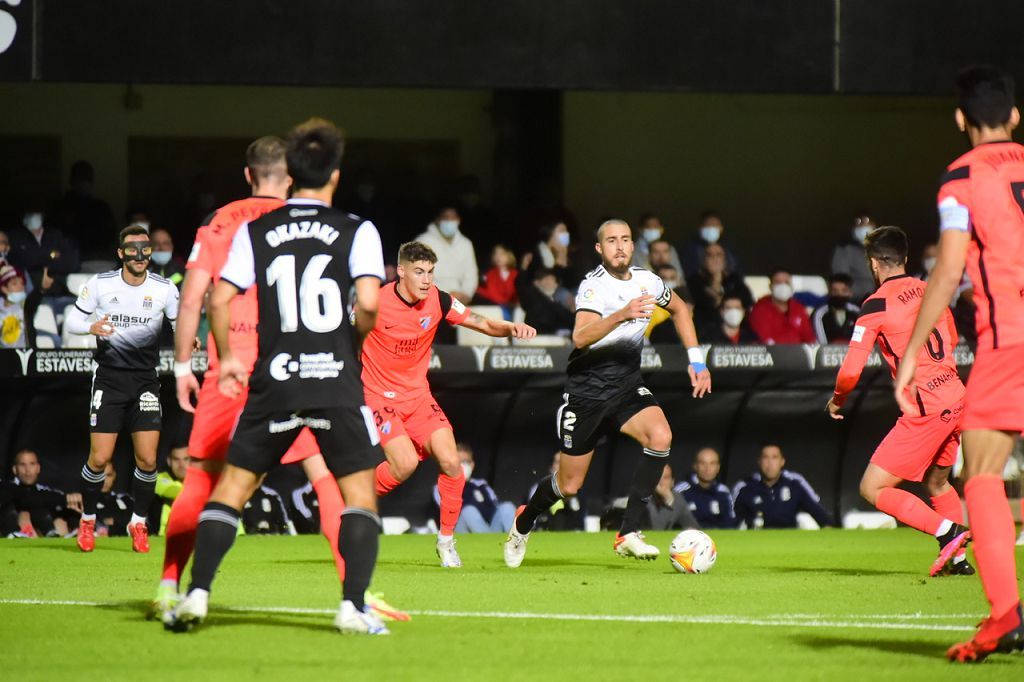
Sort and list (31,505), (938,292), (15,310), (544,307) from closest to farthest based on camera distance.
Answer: (938,292) → (31,505) → (15,310) → (544,307)

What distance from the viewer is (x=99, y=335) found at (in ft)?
38.2

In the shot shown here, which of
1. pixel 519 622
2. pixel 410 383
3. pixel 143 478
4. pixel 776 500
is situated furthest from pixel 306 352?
pixel 776 500

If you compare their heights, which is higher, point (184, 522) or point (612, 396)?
point (612, 396)

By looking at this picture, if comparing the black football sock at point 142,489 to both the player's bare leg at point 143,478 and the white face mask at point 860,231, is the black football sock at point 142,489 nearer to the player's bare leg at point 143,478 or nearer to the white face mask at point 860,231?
the player's bare leg at point 143,478

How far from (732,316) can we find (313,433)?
35.0 feet

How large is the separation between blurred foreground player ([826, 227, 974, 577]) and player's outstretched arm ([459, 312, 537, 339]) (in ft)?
5.97

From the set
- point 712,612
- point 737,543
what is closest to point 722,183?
point 737,543

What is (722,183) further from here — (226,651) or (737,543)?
(226,651)

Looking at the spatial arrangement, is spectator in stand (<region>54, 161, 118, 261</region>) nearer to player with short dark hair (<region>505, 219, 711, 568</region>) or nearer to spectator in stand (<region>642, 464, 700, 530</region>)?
spectator in stand (<region>642, 464, 700, 530</region>)

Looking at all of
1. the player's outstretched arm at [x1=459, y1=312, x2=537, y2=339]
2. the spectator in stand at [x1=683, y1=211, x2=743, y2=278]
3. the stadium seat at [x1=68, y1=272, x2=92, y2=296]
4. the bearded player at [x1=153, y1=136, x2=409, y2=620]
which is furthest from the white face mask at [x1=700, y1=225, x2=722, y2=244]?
the bearded player at [x1=153, y1=136, x2=409, y2=620]

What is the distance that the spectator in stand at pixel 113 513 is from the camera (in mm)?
14828

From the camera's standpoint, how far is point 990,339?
6008 millimetres

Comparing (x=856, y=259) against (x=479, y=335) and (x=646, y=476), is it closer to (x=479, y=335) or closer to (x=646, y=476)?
(x=479, y=335)

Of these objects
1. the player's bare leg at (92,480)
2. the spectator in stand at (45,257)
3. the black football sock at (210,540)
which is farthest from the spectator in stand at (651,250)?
the black football sock at (210,540)
